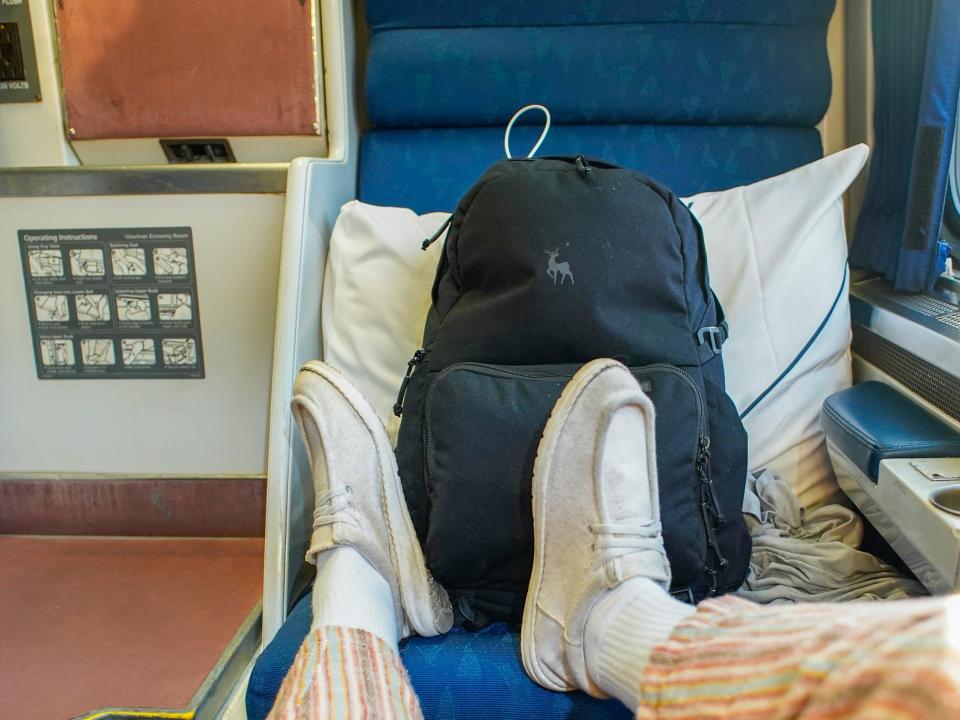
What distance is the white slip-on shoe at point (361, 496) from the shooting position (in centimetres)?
99

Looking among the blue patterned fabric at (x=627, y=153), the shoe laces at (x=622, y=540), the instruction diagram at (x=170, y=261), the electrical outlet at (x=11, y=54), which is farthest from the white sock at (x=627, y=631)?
the electrical outlet at (x=11, y=54)

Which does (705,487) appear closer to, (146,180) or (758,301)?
(758,301)

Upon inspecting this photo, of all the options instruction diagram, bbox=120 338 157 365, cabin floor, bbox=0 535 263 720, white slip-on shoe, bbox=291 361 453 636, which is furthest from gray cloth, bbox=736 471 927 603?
instruction diagram, bbox=120 338 157 365

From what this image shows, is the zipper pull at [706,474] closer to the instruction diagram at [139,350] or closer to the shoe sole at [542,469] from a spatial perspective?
the shoe sole at [542,469]

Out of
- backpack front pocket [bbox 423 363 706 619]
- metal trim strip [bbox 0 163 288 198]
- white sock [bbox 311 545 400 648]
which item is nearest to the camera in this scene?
white sock [bbox 311 545 400 648]

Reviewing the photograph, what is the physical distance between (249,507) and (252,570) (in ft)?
0.50

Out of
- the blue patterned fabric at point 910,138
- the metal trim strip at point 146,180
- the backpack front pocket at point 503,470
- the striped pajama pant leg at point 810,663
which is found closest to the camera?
the striped pajama pant leg at point 810,663

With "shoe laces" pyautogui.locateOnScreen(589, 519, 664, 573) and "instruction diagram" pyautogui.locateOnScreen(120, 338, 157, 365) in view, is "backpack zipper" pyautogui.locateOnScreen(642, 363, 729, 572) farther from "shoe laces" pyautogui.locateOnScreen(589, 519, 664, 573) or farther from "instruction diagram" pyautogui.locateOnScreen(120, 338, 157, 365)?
"instruction diagram" pyautogui.locateOnScreen(120, 338, 157, 365)

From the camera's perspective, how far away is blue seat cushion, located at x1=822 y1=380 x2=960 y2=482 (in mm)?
1012

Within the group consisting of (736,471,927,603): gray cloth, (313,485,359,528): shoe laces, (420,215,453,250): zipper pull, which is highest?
(420,215,453,250): zipper pull

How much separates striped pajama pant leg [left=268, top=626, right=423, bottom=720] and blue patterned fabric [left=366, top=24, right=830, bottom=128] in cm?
110

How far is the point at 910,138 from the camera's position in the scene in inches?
53.4

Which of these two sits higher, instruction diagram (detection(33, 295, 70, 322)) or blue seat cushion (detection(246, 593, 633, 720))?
instruction diagram (detection(33, 295, 70, 322))

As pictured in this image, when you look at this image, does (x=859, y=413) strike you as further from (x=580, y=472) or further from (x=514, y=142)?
(x=514, y=142)
